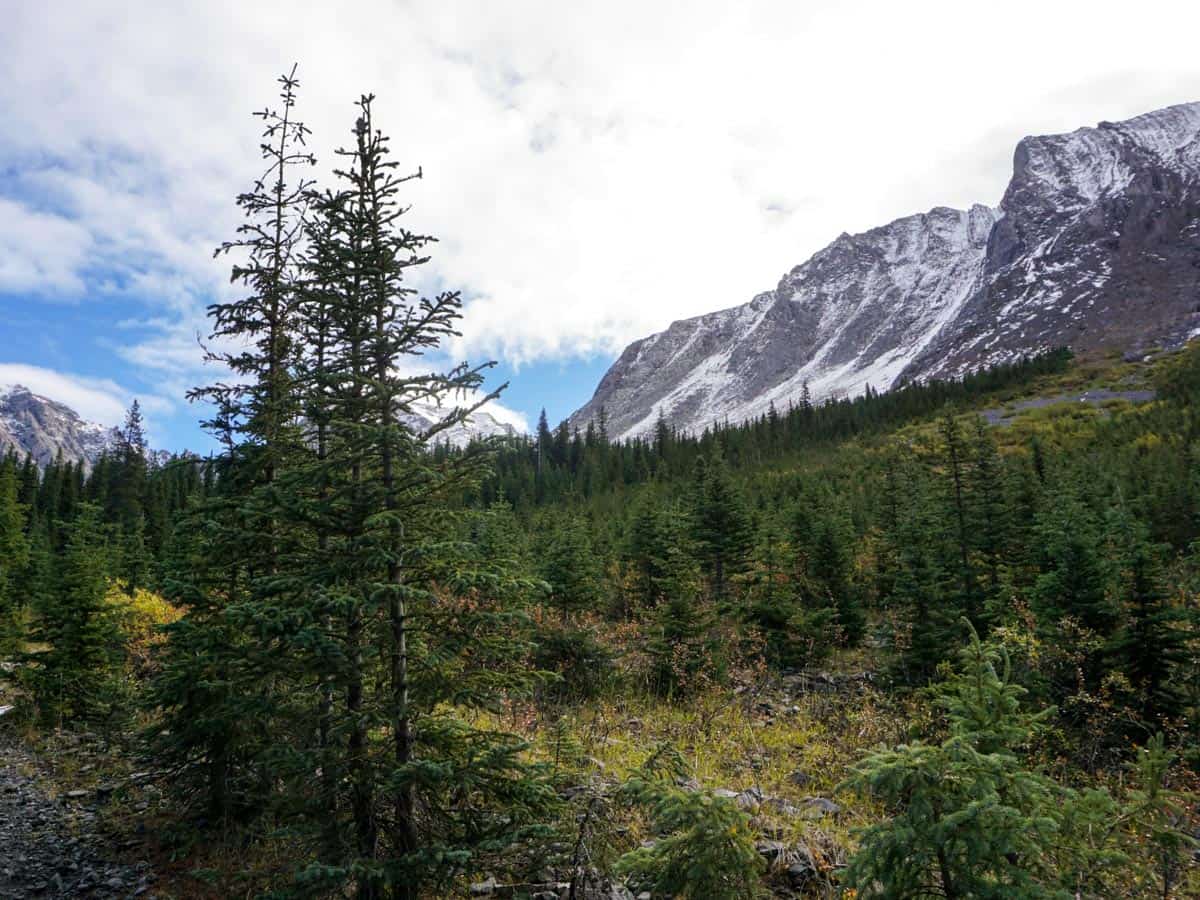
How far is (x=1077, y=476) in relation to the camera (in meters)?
27.1

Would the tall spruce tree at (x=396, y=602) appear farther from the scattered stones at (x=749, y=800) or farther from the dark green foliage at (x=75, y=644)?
the dark green foliage at (x=75, y=644)

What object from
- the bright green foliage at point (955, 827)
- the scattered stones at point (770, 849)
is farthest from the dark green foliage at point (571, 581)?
the bright green foliage at point (955, 827)

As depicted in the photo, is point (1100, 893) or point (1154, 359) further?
point (1154, 359)

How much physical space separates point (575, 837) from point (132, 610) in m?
17.4

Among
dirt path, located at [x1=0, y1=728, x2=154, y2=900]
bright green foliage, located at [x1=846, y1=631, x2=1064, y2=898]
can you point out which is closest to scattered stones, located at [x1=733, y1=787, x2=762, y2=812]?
bright green foliage, located at [x1=846, y1=631, x2=1064, y2=898]

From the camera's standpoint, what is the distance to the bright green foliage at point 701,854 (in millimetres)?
4523

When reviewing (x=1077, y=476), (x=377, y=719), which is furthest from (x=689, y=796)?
(x=1077, y=476)

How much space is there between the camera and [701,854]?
452 centimetres

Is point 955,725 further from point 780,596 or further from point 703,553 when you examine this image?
point 703,553

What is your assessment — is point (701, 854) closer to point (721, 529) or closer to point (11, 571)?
point (721, 529)

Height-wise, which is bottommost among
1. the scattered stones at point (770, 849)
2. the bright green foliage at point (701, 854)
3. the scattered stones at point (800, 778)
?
the scattered stones at point (800, 778)

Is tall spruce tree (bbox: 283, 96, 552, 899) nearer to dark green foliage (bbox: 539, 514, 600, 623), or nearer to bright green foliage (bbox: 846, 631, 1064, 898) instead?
bright green foliage (bbox: 846, 631, 1064, 898)

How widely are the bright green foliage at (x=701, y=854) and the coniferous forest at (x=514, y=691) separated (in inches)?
1.1

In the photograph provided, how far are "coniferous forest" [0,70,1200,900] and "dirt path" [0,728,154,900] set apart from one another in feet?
1.27
